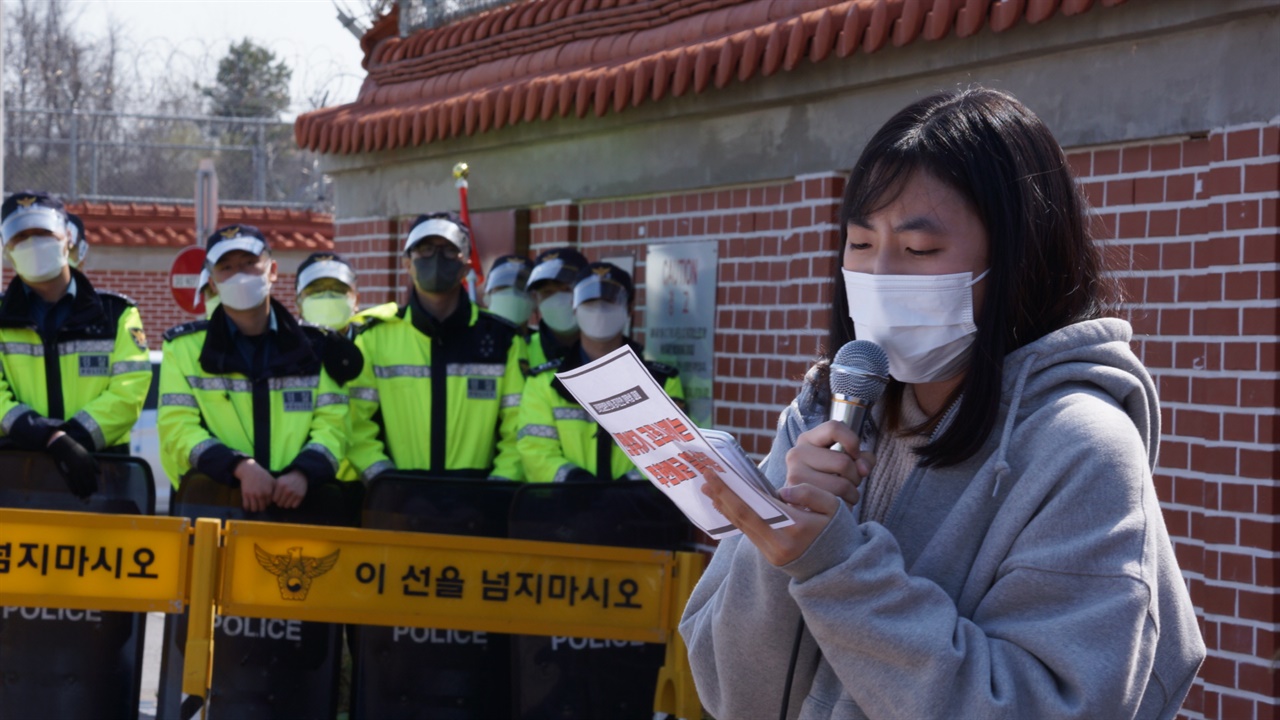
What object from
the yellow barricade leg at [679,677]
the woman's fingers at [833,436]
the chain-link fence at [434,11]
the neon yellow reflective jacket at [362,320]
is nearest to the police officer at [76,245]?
the neon yellow reflective jacket at [362,320]

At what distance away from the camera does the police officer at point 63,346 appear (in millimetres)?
7055

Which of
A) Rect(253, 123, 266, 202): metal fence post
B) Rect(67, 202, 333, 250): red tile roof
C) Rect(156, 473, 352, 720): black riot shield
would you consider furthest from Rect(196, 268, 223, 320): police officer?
Rect(253, 123, 266, 202): metal fence post

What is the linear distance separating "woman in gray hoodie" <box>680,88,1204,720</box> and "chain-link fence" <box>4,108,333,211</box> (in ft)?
74.3

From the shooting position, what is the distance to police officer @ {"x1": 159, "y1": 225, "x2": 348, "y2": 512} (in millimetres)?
6477

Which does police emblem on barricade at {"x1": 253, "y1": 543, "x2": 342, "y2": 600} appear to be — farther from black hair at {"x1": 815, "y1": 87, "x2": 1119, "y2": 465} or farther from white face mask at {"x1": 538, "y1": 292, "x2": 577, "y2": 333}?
black hair at {"x1": 815, "y1": 87, "x2": 1119, "y2": 465}

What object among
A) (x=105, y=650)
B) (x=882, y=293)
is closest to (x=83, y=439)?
(x=105, y=650)

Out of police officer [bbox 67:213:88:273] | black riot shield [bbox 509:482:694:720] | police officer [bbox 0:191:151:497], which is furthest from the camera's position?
police officer [bbox 67:213:88:273]

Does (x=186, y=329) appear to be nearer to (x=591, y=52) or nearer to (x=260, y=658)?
(x=260, y=658)

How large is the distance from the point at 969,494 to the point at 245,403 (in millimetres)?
5177

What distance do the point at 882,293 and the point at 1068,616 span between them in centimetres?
50

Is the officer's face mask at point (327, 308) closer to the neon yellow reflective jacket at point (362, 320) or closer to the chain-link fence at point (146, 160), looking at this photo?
the neon yellow reflective jacket at point (362, 320)

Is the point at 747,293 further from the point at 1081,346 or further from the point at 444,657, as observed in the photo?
the point at 1081,346

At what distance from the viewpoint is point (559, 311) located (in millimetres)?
7484

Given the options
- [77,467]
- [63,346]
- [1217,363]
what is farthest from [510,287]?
[1217,363]
